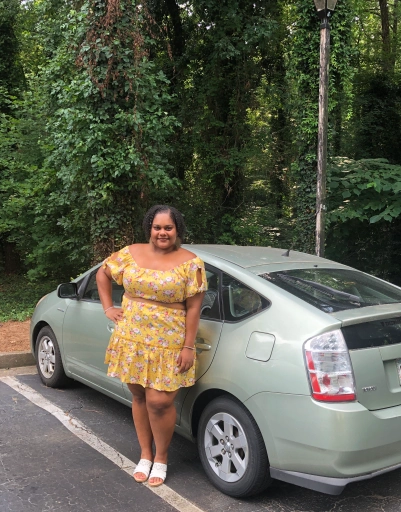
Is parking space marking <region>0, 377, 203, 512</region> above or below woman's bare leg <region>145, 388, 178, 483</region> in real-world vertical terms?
below

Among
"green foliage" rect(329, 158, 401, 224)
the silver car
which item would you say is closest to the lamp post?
"green foliage" rect(329, 158, 401, 224)

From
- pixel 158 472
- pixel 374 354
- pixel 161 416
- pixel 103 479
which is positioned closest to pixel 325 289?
pixel 374 354

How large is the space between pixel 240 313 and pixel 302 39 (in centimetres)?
796

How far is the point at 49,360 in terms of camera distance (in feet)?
17.4

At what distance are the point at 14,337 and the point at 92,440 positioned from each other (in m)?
3.54

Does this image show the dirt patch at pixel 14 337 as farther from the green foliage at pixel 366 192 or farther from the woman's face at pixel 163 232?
the green foliage at pixel 366 192

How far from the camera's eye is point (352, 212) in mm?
9203

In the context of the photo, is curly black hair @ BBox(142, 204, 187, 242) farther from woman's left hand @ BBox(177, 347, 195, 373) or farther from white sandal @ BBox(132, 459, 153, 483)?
white sandal @ BBox(132, 459, 153, 483)

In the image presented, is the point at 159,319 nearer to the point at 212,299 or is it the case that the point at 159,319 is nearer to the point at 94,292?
the point at 212,299

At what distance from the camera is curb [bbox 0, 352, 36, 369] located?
616 centimetres

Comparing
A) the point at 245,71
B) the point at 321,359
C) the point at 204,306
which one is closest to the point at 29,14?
the point at 245,71

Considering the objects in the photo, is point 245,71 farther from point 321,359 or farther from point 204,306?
point 321,359

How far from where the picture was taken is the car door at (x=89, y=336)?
169 inches

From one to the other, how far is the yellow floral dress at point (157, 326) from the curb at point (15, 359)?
347 cm
